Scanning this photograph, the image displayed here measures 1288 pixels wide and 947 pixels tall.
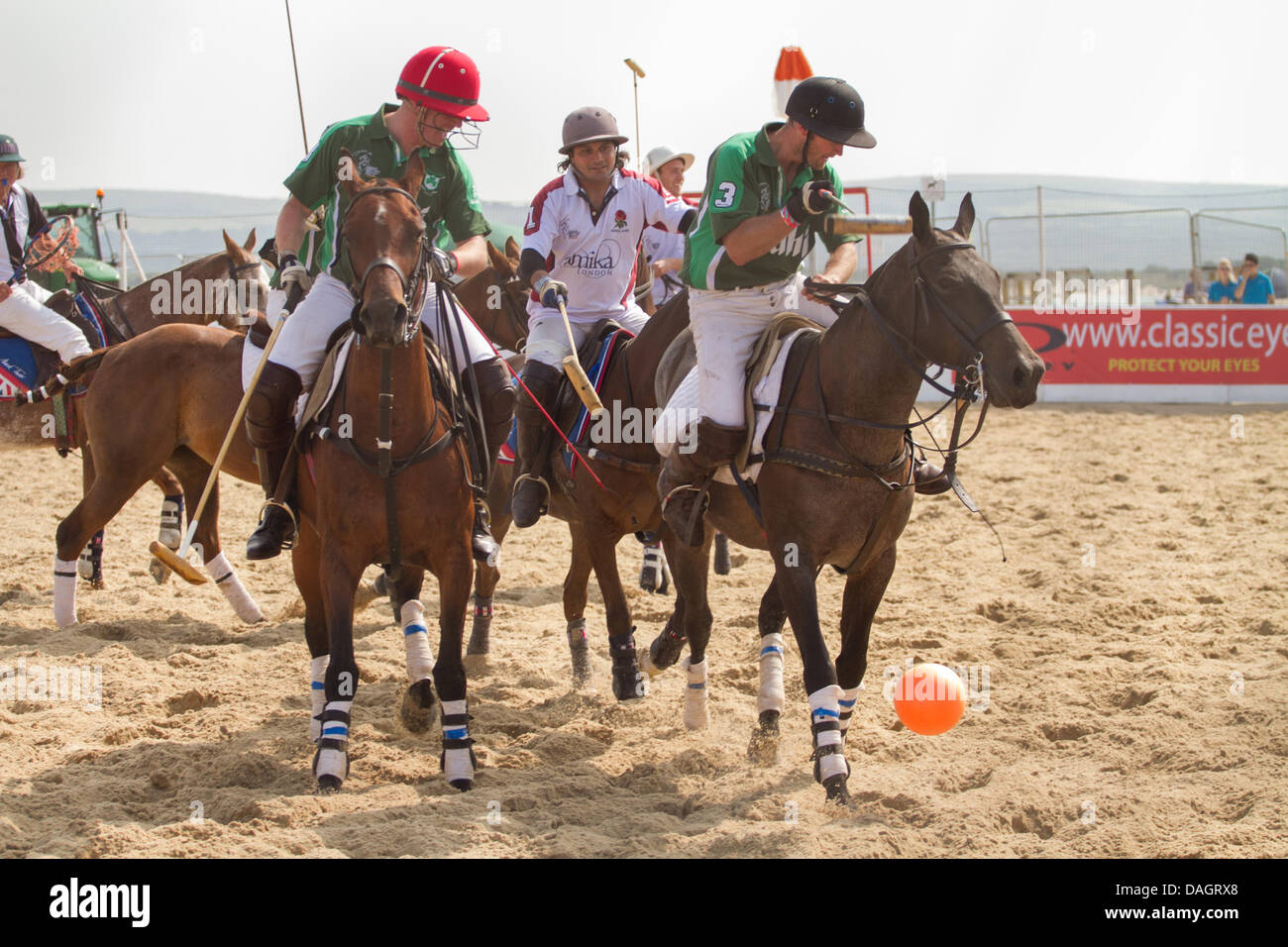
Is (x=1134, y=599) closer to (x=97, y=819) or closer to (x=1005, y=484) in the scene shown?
(x=1005, y=484)

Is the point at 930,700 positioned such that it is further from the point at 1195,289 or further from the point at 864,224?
the point at 1195,289

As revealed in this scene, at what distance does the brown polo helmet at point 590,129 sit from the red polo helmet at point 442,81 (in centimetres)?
89

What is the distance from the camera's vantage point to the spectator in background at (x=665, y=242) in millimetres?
7654

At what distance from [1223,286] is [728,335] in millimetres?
15343

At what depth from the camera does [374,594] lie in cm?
762

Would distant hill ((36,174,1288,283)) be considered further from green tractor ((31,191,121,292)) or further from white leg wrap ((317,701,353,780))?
white leg wrap ((317,701,353,780))

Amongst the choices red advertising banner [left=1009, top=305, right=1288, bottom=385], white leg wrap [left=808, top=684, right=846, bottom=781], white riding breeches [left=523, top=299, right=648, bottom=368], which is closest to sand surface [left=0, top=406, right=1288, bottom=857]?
white leg wrap [left=808, top=684, right=846, bottom=781]

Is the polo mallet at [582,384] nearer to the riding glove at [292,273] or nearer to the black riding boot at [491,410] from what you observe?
the black riding boot at [491,410]

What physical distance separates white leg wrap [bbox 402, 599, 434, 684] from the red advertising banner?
13247mm

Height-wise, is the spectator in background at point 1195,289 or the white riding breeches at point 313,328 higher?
the spectator in background at point 1195,289

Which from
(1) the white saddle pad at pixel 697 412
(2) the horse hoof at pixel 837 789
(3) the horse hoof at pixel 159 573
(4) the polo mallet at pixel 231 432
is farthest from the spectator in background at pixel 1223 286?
(4) the polo mallet at pixel 231 432

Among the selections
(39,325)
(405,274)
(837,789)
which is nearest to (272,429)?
(405,274)

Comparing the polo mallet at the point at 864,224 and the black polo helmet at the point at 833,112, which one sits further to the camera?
the black polo helmet at the point at 833,112

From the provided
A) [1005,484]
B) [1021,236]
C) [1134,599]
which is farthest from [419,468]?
[1021,236]
